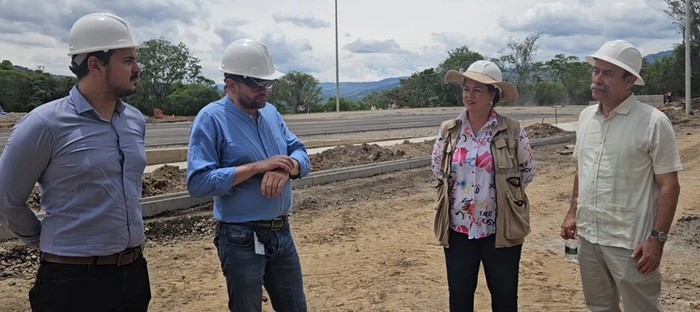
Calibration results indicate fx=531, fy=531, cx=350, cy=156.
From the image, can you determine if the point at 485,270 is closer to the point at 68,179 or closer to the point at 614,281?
the point at 614,281

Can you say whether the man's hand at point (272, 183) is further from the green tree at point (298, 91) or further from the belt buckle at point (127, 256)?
the green tree at point (298, 91)

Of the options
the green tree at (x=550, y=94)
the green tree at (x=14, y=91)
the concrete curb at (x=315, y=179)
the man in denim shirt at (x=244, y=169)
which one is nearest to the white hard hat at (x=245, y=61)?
the man in denim shirt at (x=244, y=169)

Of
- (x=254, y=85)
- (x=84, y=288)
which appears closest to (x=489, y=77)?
(x=254, y=85)

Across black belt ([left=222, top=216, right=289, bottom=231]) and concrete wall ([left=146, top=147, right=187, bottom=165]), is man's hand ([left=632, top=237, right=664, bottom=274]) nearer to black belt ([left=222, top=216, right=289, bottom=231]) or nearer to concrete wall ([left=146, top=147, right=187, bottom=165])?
black belt ([left=222, top=216, right=289, bottom=231])

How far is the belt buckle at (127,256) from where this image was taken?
245cm

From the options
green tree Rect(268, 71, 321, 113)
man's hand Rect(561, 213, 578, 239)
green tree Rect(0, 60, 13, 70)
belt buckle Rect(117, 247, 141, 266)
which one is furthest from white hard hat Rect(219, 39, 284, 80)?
green tree Rect(268, 71, 321, 113)

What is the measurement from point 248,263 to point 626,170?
6.89ft

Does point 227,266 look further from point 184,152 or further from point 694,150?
point 694,150

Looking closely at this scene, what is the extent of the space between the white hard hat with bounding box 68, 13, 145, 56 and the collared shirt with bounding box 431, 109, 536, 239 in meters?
1.98

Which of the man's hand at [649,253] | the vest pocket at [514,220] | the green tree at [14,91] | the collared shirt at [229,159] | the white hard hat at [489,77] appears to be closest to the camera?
the collared shirt at [229,159]

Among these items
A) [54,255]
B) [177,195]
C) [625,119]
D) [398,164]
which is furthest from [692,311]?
[398,164]

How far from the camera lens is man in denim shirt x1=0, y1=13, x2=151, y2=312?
2.25 m

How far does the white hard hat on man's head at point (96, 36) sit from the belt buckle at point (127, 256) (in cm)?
93

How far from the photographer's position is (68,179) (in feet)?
7.48
